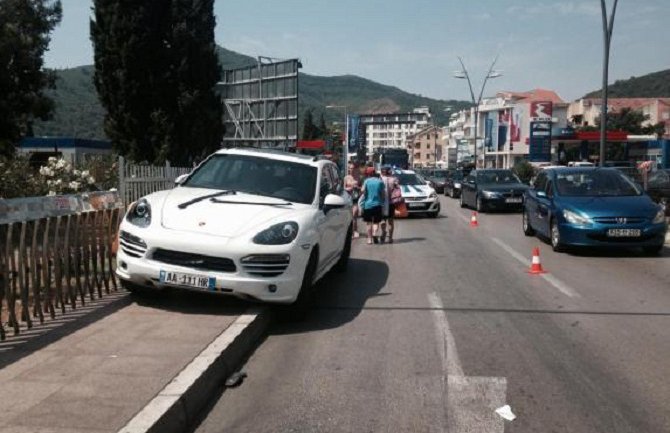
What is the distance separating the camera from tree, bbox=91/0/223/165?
2330cm

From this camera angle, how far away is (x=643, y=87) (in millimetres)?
161250

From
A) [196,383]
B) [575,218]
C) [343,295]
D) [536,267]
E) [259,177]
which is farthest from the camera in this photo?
[575,218]

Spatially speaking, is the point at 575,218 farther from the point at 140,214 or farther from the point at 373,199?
the point at 140,214

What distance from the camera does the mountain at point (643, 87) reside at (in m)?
154

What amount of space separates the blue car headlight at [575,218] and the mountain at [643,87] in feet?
496

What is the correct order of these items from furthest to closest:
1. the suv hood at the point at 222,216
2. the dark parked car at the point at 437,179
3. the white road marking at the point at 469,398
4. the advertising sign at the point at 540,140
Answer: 1. the advertising sign at the point at 540,140
2. the dark parked car at the point at 437,179
3. the suv hood at the point at 222,216
4. the white road marking at the point at 469,398

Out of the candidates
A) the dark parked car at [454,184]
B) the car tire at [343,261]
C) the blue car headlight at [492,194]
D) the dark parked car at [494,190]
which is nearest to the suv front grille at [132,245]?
the car tire at [343,261]

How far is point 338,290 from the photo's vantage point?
9203mm

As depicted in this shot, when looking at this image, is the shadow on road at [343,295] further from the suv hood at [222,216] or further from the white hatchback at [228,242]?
the suv hood at [222,216]

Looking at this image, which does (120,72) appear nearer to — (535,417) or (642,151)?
(535,417)

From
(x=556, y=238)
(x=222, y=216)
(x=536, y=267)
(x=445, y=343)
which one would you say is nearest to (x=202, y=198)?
(x=222, y=216)

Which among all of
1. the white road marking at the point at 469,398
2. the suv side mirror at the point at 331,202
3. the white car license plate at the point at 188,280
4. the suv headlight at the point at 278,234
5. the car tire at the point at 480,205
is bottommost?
the car tire at the point at 480,205

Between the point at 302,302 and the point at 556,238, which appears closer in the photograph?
the point at 302,302

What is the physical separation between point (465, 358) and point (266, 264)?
206cm
